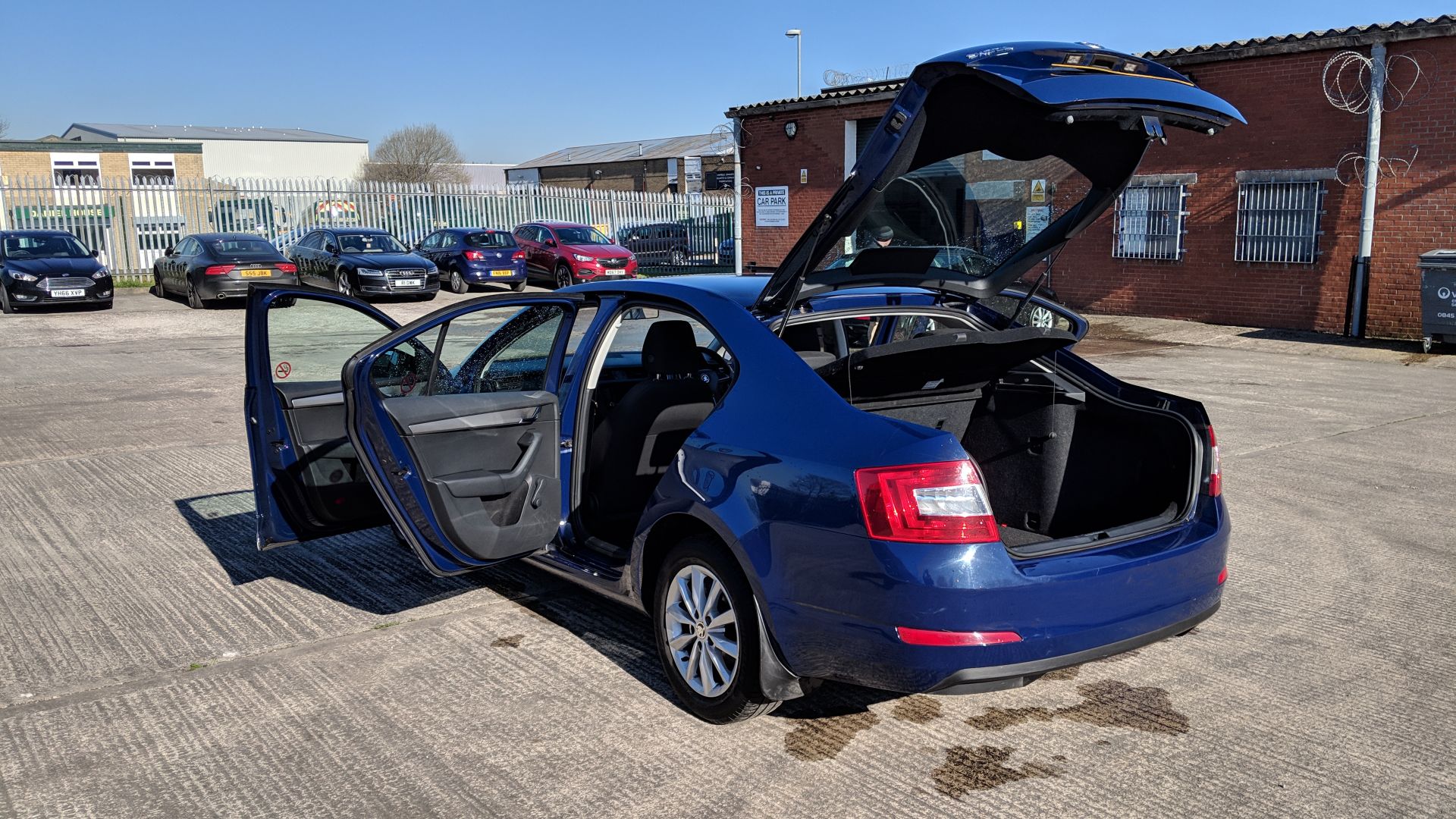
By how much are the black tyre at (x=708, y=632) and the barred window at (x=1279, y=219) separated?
52.0 feet

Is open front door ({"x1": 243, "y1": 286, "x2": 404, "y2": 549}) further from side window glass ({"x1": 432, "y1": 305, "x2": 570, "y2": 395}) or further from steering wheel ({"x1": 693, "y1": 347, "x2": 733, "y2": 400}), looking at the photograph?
steering wheel ({"x1": 693, "y1": 347, "x2": 733, "y2": 400})

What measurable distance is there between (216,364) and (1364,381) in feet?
44.0

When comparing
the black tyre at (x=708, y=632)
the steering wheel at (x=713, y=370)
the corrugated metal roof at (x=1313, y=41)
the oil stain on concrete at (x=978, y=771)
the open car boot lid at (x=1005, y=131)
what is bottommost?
the oil stain on concrete at (x=978, y=771)

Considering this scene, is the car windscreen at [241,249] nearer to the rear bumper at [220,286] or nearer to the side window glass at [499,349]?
the rear bumper at [220,286]

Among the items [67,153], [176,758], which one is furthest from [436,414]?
[67,153]

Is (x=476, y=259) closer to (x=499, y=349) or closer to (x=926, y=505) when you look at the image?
(x=499, y=349)

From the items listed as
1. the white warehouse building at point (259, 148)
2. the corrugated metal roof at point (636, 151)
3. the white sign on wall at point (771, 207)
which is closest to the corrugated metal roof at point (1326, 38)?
the white sign on wall at point (771, 207)

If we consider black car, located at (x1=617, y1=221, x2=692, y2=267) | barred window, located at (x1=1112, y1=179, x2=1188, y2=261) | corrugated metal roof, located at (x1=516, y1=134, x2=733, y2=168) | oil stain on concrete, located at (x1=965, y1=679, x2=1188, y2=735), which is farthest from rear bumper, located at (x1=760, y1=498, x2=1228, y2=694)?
corrugated metal roof, located at (x1=516, y1=134, x2=733, y2=168)

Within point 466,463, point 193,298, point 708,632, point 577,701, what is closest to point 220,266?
point 193,298

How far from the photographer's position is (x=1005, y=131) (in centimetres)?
375

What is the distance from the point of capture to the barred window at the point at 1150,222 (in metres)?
18.3

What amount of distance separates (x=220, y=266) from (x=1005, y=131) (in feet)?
65.8

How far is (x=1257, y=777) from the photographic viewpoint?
3389mm

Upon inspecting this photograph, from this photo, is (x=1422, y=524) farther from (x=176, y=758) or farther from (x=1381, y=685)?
(x=176, y=758)
